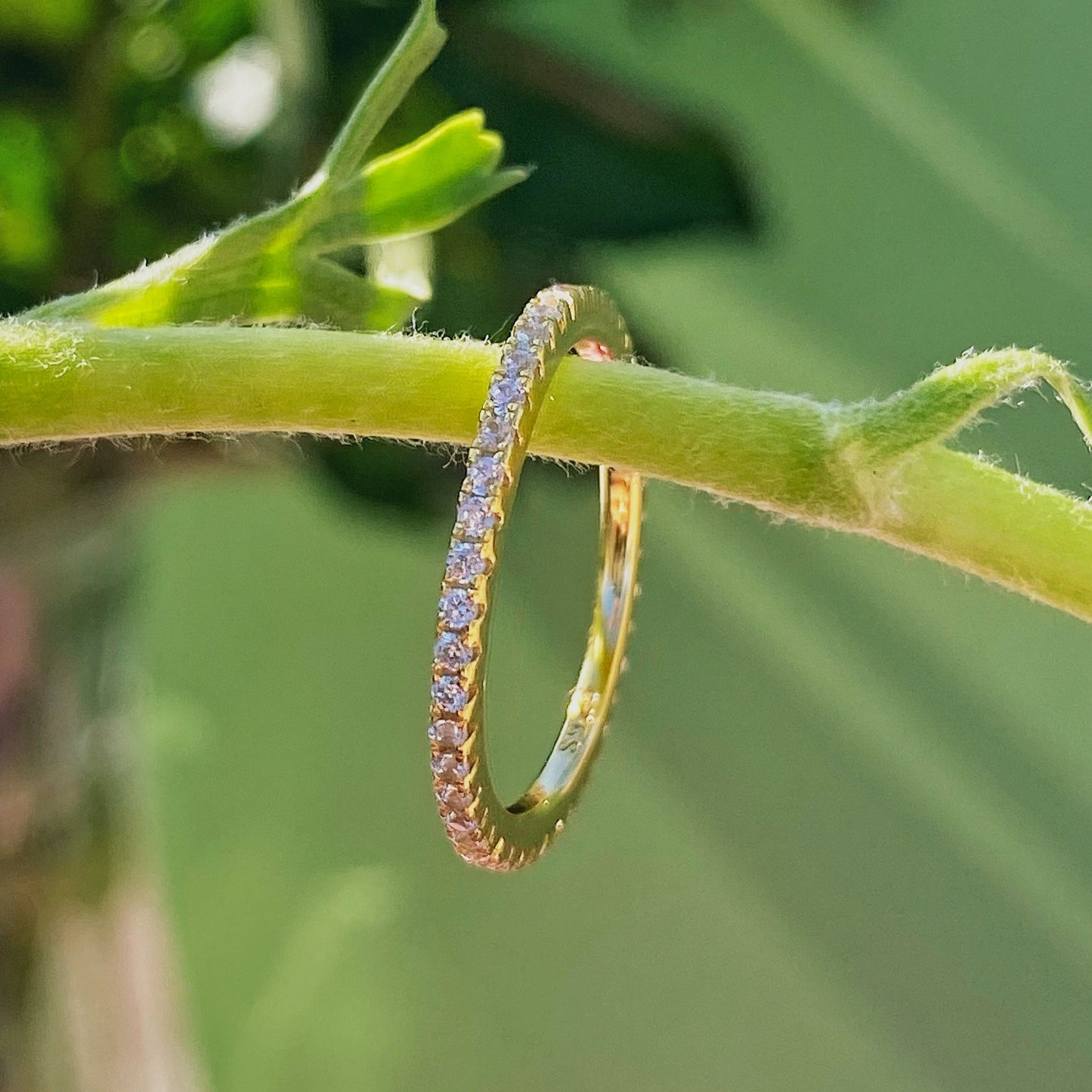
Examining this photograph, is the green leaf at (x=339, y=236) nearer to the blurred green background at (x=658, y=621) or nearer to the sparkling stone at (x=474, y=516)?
the sparkling stone at (x=474, y=516)

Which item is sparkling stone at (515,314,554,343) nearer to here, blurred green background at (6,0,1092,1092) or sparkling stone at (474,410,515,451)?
sparkling stone at (474,410,515,451)

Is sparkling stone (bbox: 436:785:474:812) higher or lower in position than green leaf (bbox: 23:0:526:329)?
lower

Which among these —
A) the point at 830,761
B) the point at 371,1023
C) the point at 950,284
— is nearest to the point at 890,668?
the point at 830,761

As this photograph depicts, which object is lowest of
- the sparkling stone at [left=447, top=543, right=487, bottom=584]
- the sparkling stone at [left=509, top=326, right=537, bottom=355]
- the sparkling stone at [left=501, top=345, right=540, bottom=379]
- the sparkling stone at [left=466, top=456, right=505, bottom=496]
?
the sparkling stone at [left=447, top=543, right=487, bottom=584]

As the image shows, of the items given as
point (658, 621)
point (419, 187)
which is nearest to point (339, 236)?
point (419, 187)

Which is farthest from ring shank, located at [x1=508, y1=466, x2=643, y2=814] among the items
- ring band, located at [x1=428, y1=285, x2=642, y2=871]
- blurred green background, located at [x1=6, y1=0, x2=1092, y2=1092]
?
blurred green background, located at [x1=6, y1=0, x2=1092, y2=1092]

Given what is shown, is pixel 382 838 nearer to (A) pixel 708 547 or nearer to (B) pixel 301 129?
(A) pixel 708 547
